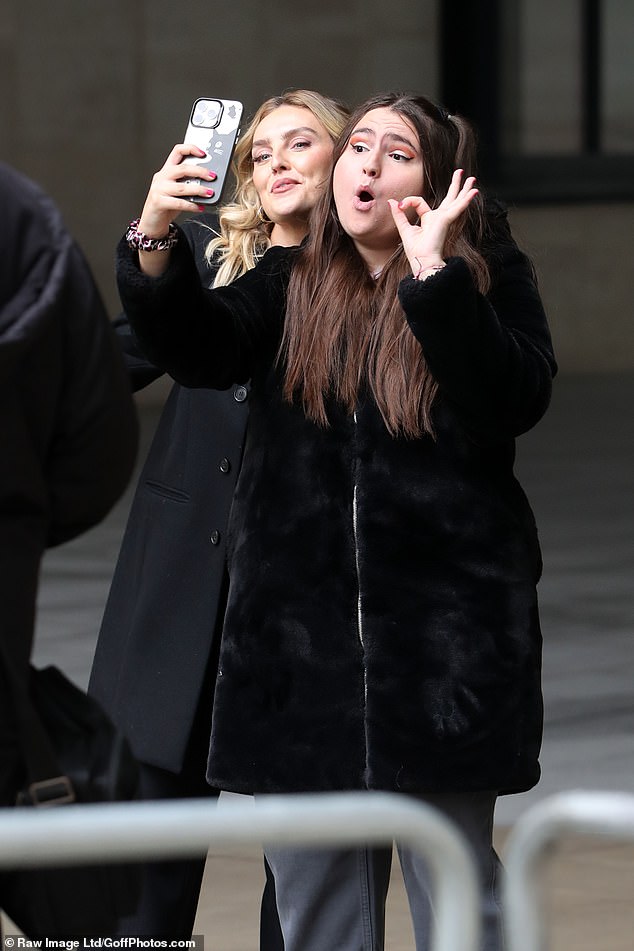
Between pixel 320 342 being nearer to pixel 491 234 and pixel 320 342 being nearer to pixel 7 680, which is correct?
pixel 491 234

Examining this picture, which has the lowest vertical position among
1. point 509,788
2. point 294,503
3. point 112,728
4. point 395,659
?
point 509,788

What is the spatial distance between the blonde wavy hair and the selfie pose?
405mm

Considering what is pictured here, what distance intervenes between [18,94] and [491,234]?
1249cm

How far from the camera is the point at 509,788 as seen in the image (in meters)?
3.25

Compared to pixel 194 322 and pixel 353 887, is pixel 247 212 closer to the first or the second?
pixel 194 322

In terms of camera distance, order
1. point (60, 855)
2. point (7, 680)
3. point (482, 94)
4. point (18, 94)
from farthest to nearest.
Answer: point (482, 94) → point (18, 94) → point (7, 680) → point (60, 855)

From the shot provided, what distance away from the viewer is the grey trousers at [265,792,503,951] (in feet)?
10.7

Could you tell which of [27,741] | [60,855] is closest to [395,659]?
[27,741]

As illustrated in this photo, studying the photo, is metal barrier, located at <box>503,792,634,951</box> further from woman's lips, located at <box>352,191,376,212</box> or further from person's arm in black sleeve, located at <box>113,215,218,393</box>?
person's arm in black sleeve, located at <box>113,215,218,393</box>

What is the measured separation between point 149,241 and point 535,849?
5.08ft

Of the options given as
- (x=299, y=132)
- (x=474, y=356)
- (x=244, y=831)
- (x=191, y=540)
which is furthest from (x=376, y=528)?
(x=244, y=831)

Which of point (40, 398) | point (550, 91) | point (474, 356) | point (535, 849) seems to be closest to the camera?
point (535, 849)

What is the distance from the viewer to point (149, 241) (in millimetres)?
3277

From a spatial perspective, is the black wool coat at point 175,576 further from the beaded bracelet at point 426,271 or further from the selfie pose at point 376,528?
the beaded bracelet at point 426,271
